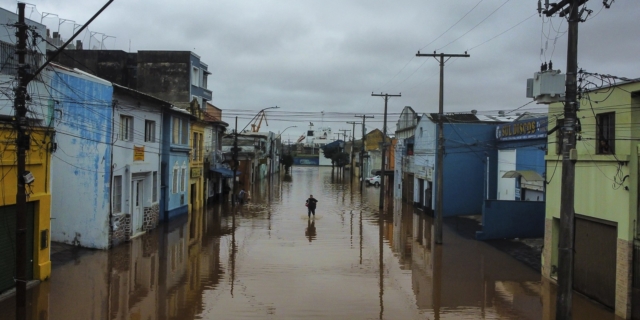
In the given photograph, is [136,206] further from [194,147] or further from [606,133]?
[606,133]

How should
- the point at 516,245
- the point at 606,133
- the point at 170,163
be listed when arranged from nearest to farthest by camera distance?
the point at 606,133 → the point at 516,245 → the point at 170,163

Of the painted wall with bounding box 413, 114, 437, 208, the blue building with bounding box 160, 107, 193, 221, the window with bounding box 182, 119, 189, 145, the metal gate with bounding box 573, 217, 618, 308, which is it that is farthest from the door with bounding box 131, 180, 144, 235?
the painted wall with bounding box 413, 114, 437, 208

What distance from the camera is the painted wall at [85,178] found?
20.3m

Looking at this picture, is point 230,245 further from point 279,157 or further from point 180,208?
point 279,157

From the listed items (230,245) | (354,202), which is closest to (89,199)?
(230,245)

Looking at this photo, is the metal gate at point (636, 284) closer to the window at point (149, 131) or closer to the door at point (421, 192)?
the window at point (149, 131)

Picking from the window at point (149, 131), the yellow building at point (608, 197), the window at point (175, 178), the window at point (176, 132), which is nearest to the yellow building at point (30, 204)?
the window at point (149, 131)

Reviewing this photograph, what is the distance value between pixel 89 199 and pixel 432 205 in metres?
22.2

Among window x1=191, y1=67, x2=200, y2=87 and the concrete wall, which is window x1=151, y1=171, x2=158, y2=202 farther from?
the concrete wall

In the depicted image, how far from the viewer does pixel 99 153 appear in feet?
67.6

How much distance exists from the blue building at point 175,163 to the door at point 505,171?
723 inches

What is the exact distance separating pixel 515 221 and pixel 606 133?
1080cm

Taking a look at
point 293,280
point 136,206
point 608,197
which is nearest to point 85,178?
point 136,206

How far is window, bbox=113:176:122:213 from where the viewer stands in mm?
21969
